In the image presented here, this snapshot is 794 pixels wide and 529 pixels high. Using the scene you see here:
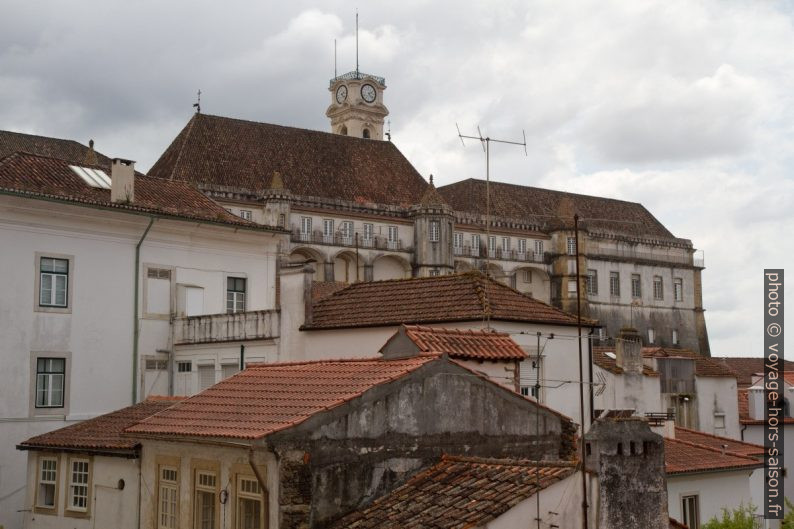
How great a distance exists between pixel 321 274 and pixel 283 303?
1716 inches

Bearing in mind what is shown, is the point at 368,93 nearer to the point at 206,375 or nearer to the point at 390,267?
the point at 390,267

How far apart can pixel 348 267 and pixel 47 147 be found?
22481mm

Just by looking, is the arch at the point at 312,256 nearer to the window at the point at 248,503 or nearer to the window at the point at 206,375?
the window at the point at 206,375

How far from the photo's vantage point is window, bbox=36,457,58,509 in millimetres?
21375

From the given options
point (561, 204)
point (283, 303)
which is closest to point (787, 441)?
point (283, 303)

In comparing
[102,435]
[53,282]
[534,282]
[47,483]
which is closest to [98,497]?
[102,435]

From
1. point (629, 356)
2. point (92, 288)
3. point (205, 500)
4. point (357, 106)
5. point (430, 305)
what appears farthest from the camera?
point (357, 106)

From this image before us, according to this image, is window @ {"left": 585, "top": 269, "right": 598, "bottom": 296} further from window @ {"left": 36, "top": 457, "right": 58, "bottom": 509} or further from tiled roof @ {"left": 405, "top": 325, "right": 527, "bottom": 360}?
tiled roof @ {"left": 405, "top": 325, "right": 527, "bottom": 360}

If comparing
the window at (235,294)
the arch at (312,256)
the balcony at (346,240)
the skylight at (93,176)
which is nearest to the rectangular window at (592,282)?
the balcony at (346,240)

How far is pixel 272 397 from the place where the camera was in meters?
16.5

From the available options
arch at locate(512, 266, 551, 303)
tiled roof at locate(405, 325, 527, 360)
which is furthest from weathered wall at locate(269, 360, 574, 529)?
arch at locate(512, 266, 551, 303)

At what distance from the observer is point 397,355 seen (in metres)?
17.7

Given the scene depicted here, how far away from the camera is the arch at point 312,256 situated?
7075 cm

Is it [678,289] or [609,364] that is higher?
[678,289]
